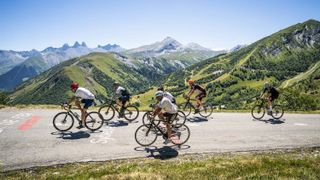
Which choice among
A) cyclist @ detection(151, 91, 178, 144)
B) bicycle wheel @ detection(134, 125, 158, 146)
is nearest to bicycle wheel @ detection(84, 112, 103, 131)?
bicycle wheel @ detection(134, 125, 158, 146)

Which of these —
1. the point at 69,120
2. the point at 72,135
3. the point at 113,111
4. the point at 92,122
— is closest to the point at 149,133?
the point at 72,135

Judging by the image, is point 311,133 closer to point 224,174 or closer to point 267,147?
point 267,147

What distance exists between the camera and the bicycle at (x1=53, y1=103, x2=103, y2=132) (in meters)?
17.7

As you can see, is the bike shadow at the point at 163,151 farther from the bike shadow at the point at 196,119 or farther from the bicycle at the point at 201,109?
the bicycle at the point at 201,109

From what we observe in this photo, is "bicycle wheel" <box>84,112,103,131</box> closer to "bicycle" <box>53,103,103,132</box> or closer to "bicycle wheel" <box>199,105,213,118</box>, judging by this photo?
"bicycle" <box>53,103,103,132</box>

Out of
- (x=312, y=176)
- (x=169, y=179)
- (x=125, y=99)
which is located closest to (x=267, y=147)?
(x=312, y=176)

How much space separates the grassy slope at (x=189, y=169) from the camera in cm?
1031

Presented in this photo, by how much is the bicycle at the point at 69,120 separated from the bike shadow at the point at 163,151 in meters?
4.57

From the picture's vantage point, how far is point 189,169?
439 inches

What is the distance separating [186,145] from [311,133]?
8.45m

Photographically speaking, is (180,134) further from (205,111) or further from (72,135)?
(205,111)

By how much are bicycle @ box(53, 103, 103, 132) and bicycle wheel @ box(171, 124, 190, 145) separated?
4984 millimetres

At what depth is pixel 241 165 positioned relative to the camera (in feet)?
38.1

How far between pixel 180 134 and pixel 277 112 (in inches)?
439
